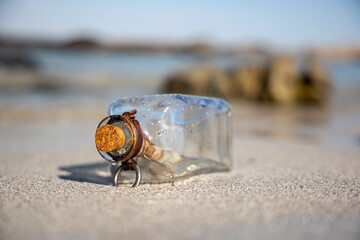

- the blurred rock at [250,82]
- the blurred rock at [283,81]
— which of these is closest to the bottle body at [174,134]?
the blurred rock at [283,81]

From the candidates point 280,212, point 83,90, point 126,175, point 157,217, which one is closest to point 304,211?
point 280,212

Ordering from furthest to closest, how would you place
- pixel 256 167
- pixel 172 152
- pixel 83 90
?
pixel 83 90, pixel 256 167, pixel 172 152

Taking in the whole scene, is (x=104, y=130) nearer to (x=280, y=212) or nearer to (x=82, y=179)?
(x=82, y=179)

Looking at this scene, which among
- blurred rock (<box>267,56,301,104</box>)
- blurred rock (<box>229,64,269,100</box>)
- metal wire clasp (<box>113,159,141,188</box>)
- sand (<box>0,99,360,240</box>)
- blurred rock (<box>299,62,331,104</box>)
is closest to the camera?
sand (<box>0,99,360,240</box>)

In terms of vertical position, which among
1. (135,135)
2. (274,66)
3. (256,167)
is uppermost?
(274,66)

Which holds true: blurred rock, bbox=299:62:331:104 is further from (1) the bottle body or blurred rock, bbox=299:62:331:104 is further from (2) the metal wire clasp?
(2) the metal wire clasp

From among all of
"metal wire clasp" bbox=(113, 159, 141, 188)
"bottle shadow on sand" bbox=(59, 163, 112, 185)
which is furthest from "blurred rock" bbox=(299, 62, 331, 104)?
"metal wire clasp" bbox=(113, 159, 141, 188)

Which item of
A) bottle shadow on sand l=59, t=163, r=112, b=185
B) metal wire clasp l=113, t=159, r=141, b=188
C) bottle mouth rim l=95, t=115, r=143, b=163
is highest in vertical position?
bottle mouth rim l=95, t=115, r=143, b=163
